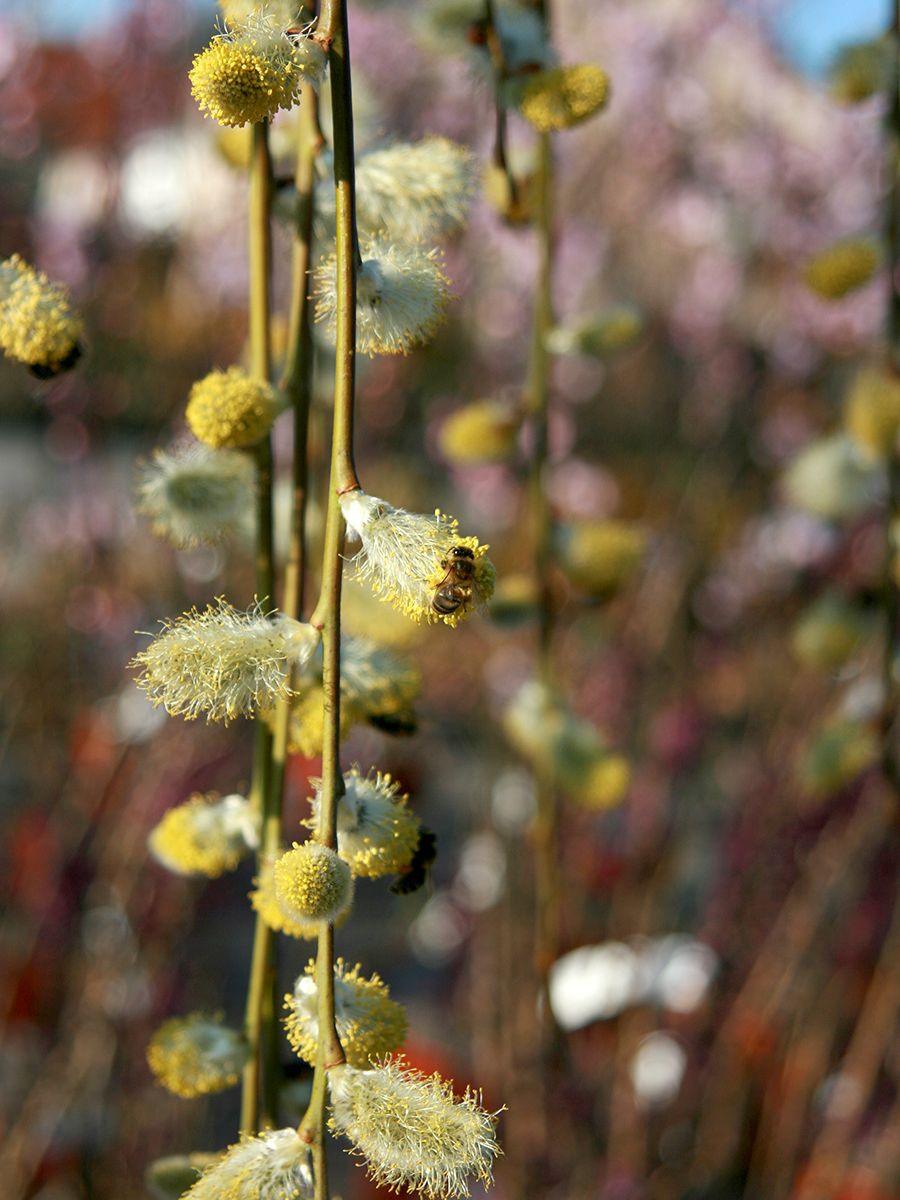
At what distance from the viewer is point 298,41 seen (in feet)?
1.61

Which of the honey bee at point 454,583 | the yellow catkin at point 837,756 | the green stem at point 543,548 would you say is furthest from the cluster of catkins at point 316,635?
the yellow catkin at point 837,756

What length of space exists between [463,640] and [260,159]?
3.25 metres

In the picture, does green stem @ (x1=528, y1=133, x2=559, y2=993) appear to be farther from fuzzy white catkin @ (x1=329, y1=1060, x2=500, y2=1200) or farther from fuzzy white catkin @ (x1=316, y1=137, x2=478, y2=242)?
fuzzy white catkin @ (x1=329, y1=1060, x2=500, y2=1200)

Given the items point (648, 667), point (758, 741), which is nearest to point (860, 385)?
point (648, 667)

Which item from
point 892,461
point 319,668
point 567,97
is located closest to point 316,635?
point 319,668

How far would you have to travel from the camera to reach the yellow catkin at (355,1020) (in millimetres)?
495

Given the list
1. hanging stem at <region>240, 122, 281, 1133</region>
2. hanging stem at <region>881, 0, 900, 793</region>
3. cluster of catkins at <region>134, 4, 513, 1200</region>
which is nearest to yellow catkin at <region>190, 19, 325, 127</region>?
cluster of catkins at <region>134, 4, 513, 1200</region>

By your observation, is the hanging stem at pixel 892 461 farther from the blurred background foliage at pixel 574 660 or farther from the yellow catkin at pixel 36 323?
the yellow catkin at pixel 36 323

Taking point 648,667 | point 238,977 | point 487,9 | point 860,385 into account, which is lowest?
point 238,977

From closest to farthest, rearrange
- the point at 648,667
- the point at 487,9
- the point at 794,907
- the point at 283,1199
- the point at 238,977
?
the point at 283,1199 < the point at 487,9 < the point at 794,907 < the point at 648,667 < the point at 238,977

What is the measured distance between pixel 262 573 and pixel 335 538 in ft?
0.46

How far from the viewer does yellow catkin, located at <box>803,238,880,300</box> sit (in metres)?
0.91

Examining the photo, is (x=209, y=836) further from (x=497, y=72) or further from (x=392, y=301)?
(x=497, y=72)

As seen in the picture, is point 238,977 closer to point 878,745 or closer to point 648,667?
point 648,667
